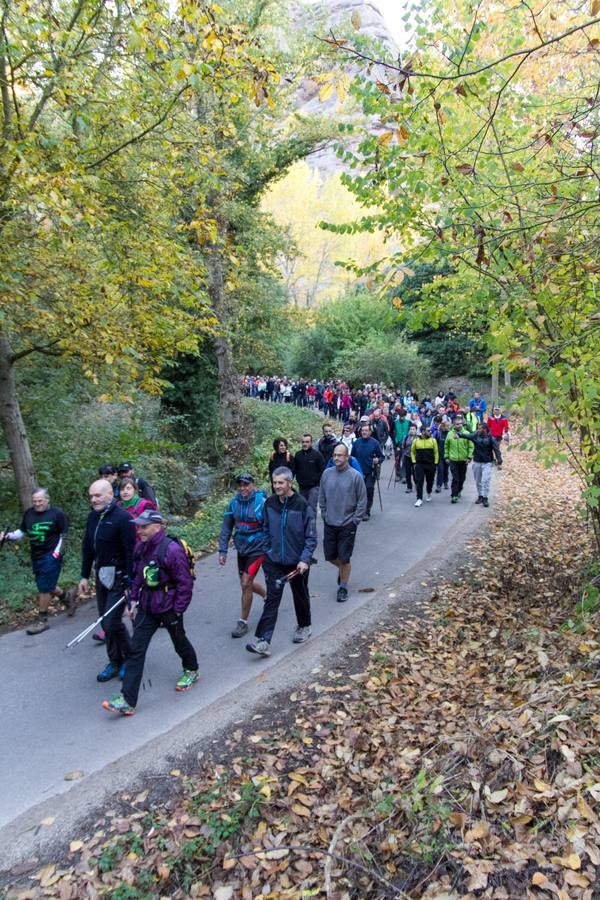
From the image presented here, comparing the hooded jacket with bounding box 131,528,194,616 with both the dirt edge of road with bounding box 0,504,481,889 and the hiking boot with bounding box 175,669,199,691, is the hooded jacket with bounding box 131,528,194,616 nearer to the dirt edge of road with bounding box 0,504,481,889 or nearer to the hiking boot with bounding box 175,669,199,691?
the hiking boot with bounding box 175,669,199,691

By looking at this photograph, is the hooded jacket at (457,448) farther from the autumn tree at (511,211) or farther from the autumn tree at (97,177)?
the autumn tree at (97,177)

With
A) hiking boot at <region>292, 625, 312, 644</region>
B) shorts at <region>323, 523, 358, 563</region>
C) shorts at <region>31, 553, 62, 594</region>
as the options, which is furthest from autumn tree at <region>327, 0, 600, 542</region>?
shorts at <region>31, 553, 62, 594</region>

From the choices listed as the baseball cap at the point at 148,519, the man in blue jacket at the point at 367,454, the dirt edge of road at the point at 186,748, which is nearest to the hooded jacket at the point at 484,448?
the man in blue jacket at the point at 367,454

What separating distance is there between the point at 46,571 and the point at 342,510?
3.68 m

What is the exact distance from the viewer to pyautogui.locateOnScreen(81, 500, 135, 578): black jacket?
5.76m

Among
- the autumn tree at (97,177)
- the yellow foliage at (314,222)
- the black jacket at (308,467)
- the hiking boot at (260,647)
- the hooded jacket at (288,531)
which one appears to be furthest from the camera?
the yellow foliage at (314,222)

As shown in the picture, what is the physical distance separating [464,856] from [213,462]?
49.5 feet

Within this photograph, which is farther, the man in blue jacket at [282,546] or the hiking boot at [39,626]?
the hiking boot at [39,626]

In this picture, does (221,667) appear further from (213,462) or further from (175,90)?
(213,462)

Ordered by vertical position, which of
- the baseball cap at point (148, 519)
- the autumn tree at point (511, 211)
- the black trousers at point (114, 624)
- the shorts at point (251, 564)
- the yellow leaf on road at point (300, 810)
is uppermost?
the autumn tree at point (511, 211)

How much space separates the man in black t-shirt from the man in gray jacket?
10.6 feet

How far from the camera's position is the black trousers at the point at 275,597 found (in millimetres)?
6035

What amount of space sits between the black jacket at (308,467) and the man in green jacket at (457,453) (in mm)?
3673

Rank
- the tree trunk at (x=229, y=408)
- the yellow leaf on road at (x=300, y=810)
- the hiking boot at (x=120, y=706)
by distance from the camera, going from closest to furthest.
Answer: the yellow leaf on road at (x=300, y=810)
the hiking boot at (x=120, y=706)
the tree trunk at (x=229, y=408)
